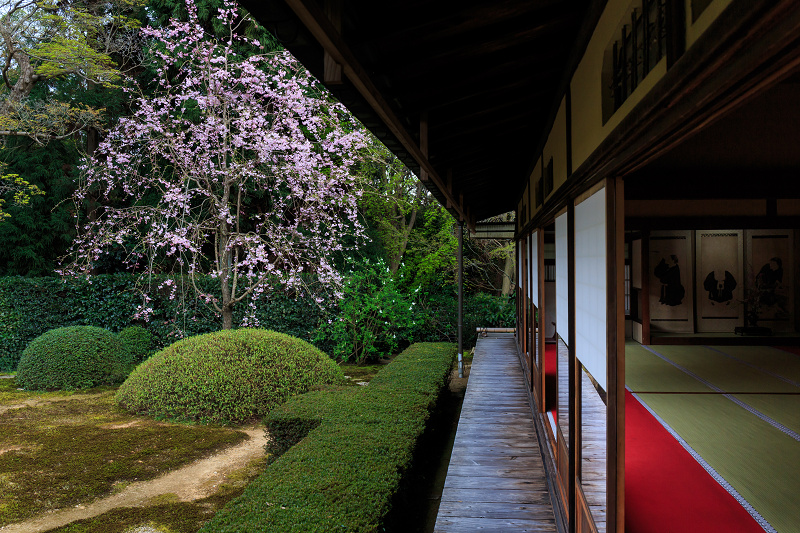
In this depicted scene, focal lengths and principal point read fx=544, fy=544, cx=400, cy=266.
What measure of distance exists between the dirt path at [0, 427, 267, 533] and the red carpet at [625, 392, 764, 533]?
345 centimetres

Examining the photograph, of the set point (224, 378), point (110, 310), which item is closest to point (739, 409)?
point (224, 378)

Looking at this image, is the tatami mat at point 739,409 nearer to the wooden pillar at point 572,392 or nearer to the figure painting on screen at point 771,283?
Answer: the figure painting on screen at point 771,283

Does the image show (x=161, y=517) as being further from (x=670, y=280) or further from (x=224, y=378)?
(x=670, y=280)

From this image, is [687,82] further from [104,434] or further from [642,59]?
[104,434]

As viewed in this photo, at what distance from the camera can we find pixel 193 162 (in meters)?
9.46

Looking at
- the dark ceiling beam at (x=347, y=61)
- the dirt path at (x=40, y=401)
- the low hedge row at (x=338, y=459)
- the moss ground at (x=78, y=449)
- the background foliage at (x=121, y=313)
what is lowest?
the moss ground at (x=78, y=449)

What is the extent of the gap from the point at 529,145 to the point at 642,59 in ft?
11.8

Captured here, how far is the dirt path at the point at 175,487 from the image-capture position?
416 cm

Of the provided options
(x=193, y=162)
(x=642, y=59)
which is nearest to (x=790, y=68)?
(x=642, y=59)

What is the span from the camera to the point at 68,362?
8297mm

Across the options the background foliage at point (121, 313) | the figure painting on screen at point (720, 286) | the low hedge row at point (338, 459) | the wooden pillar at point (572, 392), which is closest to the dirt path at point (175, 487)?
the low hedge row at point (338, 459)

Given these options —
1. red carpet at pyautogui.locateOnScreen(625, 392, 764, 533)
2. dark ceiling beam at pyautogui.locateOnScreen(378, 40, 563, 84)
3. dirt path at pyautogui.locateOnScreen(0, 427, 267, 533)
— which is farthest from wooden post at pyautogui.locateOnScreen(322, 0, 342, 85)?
dirt path at pyautogui.locateOnScreen(0, 427, 267, 533)

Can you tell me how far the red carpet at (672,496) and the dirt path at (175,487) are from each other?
3.45m

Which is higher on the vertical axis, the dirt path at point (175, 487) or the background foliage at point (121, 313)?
the background foliage at point (121, 313)
